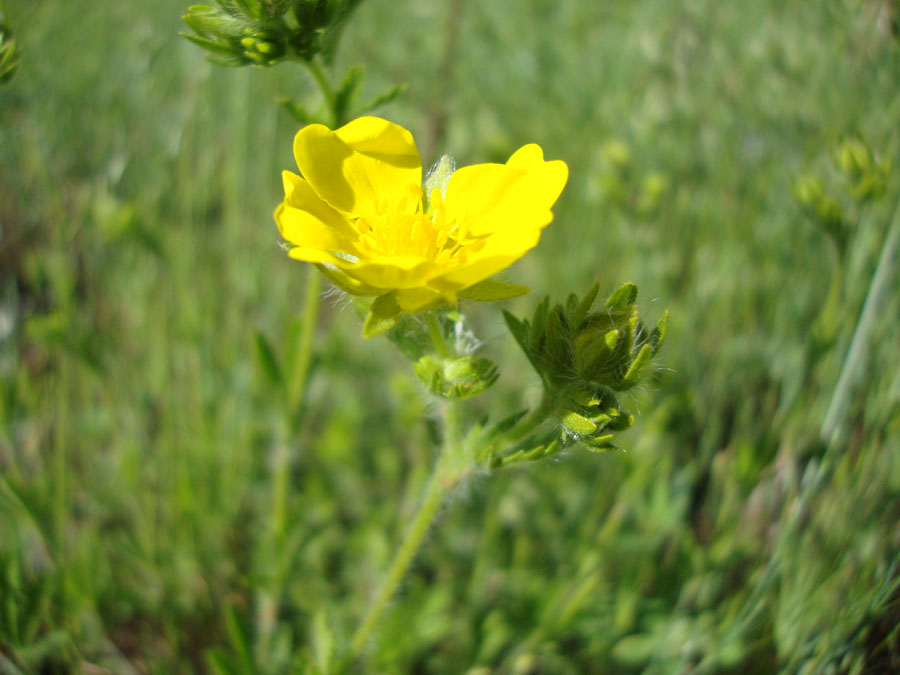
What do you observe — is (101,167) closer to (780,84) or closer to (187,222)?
(187,222)

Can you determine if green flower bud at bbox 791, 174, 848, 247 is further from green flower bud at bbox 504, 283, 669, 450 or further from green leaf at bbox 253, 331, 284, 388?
green leaf at bbox 253, 331, 284, 388

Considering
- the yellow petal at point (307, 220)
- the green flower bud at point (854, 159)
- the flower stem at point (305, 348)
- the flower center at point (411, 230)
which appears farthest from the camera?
the green flower bud at point (854, 159)

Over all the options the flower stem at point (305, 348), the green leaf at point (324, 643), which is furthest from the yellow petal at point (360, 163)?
the green leaf at point (324, 643)

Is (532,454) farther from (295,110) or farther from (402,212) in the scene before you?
(295,110)

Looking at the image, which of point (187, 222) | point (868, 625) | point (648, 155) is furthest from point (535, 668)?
point (648, 155)

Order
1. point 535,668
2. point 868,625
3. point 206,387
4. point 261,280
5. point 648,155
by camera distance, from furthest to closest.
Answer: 1. point 648,155
2. point 261,280
3. point 206,387
4. point 535,668
5. point 868,625

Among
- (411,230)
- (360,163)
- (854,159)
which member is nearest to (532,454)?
(411,230)

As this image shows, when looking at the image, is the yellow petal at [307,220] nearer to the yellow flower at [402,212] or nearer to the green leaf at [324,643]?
the yellow flower at [402,212]
